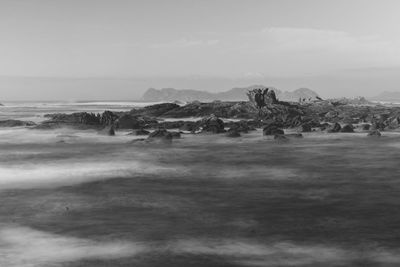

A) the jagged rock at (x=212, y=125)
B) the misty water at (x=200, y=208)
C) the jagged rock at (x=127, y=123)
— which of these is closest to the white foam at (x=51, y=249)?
the misty water at (x=200, y=208)

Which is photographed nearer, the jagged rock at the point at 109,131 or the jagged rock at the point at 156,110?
the jagged rock at the point at 109,131

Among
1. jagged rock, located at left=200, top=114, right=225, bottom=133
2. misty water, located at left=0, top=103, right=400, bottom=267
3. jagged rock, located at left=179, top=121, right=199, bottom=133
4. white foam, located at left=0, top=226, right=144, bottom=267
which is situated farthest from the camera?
jagged rock, located at left=179, top=121, right=199, bottom=133

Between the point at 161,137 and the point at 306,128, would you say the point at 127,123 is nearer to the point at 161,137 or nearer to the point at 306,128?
the point at 161,137

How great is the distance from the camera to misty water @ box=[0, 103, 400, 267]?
1344 centimetres

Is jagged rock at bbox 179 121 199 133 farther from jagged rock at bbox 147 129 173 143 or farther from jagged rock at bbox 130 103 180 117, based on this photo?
jagged rock at bbox 130 103 180 117

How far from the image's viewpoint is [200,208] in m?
19.5

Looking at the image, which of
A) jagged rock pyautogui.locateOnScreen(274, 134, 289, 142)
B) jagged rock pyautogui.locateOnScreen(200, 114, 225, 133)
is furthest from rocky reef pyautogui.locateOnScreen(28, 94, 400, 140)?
jagged rock pyautogui.locateOnScreen(274, 134, 289, 142)

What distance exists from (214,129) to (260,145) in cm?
1189

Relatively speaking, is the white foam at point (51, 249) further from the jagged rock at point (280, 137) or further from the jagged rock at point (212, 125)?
the jagged rock at point (212, 125)

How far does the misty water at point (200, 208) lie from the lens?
13.4m

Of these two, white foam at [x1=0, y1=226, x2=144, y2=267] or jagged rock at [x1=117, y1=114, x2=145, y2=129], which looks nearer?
white foam at [x1=0, y1=226, x2=144, y2=267]

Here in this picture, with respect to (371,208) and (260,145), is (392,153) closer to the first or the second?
(260,145)

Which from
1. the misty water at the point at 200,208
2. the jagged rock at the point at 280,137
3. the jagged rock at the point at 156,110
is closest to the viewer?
the misty water at the point at 200,208

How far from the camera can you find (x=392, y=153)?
37.8m
